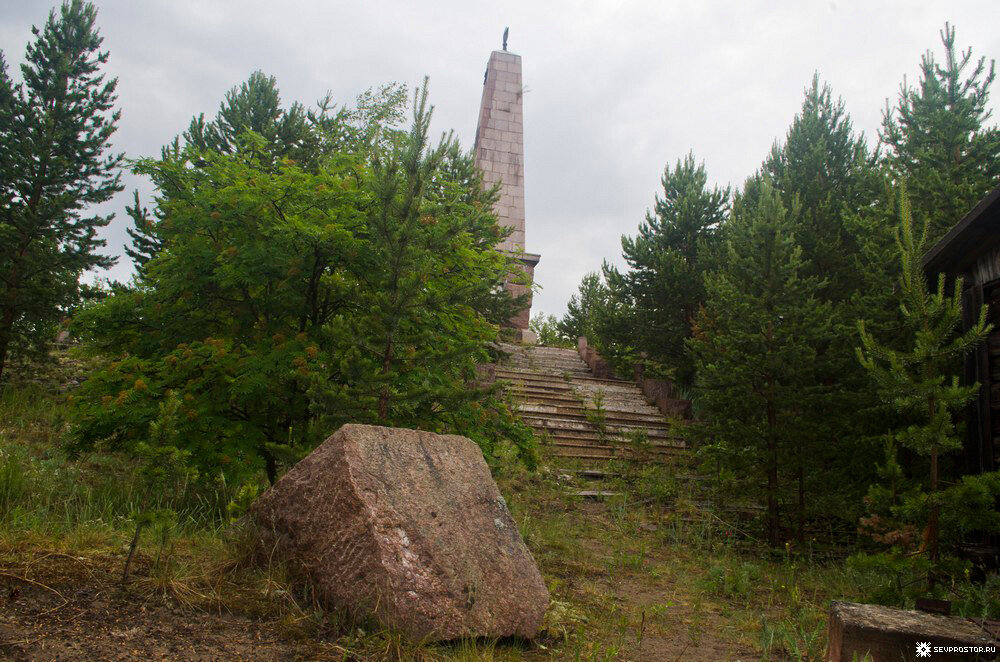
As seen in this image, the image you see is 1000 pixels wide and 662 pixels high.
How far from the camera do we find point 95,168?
1440cm

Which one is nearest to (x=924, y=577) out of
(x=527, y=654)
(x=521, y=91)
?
(x=527, y=654)

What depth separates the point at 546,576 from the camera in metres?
5.33

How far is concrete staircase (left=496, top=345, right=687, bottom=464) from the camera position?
12.3 metres

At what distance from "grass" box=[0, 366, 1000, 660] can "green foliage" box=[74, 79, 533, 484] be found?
77 cm

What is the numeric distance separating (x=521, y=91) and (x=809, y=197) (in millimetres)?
12260

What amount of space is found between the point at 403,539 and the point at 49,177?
14338 millimetres

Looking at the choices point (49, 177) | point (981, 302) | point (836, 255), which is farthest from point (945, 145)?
point (49, 177)

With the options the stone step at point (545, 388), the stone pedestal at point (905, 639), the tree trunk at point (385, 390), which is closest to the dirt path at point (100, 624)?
the tree trunk at point (385, 390)

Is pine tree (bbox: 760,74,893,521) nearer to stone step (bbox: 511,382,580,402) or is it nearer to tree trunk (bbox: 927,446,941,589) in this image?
tree trunk (bbox: 927,446,941,589)

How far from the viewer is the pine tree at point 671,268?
15.4m

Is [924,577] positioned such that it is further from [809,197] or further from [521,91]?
[521,91]

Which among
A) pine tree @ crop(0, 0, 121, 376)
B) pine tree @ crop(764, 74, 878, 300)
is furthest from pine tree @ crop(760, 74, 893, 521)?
pine tree @ crop(0, 0, 121, 376)

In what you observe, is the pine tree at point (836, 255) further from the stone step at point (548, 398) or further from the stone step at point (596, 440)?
the stone step at point (548, 398)

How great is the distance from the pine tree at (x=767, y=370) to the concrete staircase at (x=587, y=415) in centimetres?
434
